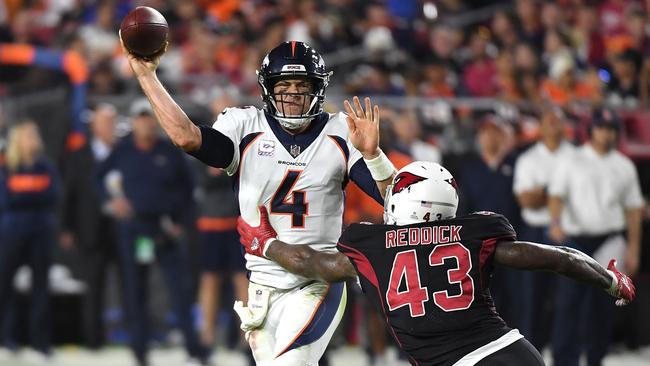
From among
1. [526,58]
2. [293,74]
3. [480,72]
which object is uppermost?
[526,58]

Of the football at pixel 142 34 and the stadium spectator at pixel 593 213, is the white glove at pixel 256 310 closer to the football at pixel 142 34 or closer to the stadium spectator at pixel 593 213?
the football at pixel 142 34

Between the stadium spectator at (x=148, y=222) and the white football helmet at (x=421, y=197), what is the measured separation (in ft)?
19.3

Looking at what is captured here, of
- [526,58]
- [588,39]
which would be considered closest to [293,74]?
[526,58]

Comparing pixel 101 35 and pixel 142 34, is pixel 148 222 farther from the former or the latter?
pixel 142 34

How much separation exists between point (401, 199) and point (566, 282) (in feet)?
15.8

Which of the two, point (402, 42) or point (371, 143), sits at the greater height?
point (402, 42)

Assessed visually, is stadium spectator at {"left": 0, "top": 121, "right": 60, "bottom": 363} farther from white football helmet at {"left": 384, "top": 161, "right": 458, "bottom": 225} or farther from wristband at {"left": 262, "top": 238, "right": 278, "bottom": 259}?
white football helmet at {"left": 384, "top": 161, "right": 458, "bottom": 225}

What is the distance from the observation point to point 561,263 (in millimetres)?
4883

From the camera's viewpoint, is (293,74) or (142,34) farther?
(293,74)

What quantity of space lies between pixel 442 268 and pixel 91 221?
7.71 meters

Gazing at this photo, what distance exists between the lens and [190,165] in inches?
463

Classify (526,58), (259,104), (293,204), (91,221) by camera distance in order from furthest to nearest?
(526,58)
(91,221)
(259,104)
(293,204)

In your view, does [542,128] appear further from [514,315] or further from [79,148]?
[79,148]

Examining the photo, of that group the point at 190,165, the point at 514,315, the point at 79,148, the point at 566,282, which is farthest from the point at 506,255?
the point at 79,148
